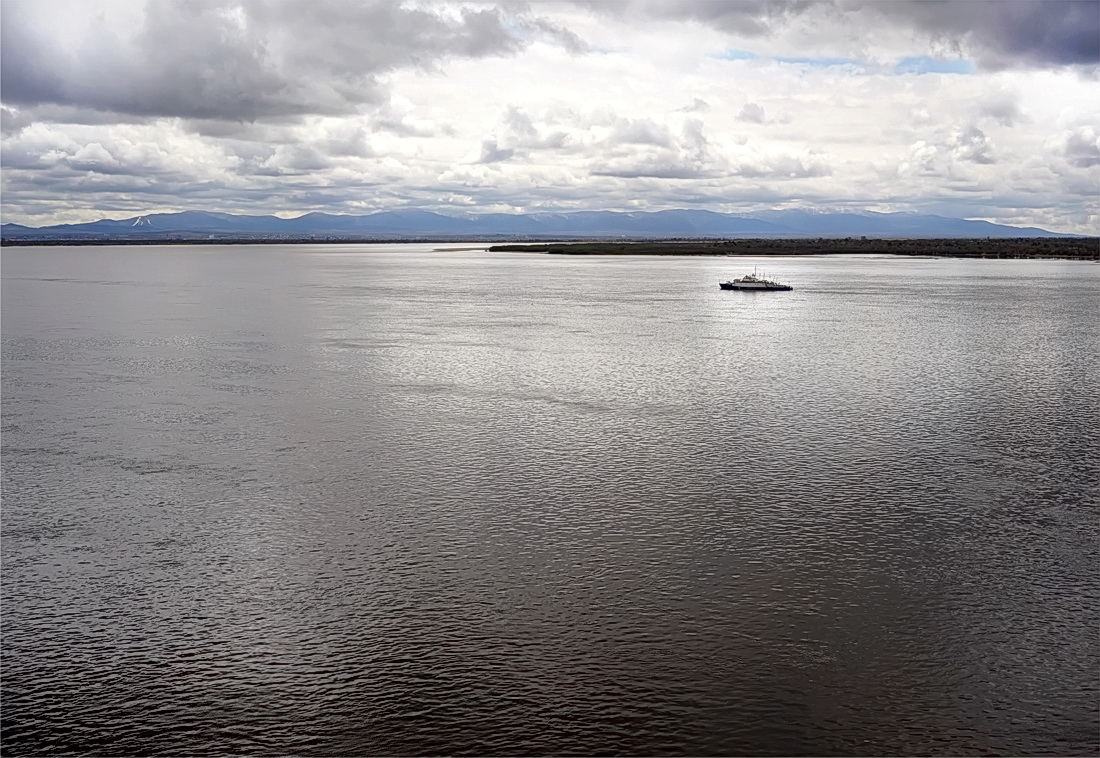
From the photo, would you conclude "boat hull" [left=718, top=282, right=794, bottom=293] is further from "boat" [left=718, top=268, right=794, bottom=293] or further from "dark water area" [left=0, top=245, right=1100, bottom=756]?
"dark water area" [left=0, top=245, right=1100, bottom=756]

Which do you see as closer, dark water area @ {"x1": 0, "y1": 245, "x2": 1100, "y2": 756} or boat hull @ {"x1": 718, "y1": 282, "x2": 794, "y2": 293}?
dark water area @ {"x1": 0, "y1": 245, "x2": 1100, "y2": 756}

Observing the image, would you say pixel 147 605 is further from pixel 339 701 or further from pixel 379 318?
pixel 379 318

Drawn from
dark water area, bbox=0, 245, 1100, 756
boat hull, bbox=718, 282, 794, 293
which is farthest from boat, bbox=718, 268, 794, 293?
dark water area, bbox=0, 245, 1100, 756

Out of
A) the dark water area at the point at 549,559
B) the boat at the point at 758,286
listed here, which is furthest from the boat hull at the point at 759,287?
the dark water area at the point at 549,559

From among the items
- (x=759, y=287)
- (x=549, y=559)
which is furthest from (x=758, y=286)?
(x=549, y=559)

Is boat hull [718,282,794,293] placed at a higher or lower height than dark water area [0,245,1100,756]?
higher

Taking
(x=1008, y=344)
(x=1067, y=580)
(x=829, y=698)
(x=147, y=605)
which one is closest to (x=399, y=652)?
(x=147, y=605)

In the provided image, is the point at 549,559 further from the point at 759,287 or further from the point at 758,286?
the point at 758,286

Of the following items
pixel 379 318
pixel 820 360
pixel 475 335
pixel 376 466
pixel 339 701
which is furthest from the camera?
pixel 379 318
